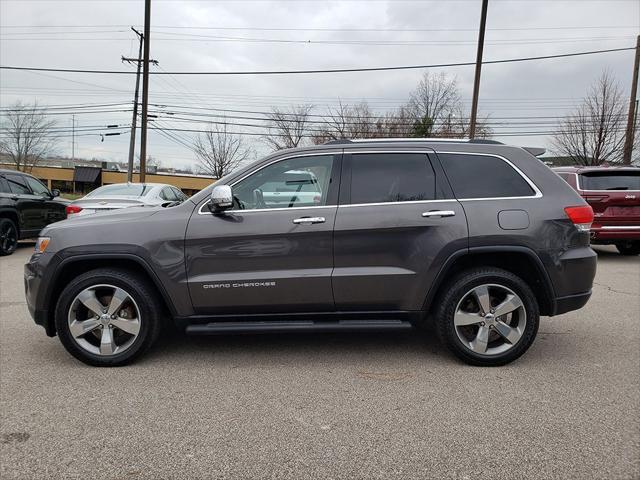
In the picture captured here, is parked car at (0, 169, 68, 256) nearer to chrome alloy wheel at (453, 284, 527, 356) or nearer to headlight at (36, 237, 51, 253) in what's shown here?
headlight at (36, 237, 51, 253)

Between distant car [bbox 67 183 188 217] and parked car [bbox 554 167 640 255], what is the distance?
7505 millimetres

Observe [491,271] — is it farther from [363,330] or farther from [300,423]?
[300,423]

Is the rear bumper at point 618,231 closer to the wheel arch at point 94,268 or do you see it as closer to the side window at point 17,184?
the wheel arch at point 94,268

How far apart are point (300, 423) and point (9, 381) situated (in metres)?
2.28

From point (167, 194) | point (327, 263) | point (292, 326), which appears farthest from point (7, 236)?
point (327, 263)

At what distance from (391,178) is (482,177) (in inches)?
29.9

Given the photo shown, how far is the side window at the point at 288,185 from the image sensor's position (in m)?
3.79

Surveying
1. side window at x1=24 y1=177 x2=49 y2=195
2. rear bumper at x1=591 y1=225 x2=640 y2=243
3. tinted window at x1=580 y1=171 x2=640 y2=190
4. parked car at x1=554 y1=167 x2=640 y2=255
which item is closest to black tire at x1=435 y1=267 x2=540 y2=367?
parked car at x1=554 y1=167 x2=640 y2=255

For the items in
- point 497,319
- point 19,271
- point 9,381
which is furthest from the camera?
point 19,271

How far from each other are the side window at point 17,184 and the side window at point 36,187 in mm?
181

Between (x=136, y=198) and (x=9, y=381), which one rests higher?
(x=136, y=198)

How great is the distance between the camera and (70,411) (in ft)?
9.86

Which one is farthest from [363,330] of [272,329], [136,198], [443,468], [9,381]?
[136,198]

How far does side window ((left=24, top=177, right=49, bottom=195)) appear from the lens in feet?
34.1
